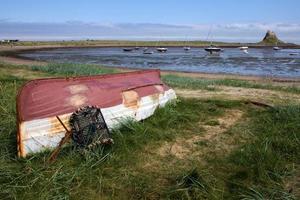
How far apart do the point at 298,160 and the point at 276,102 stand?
4093 millimetres

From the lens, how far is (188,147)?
→ 6.82 meters

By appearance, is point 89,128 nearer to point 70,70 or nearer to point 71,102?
point 71,102

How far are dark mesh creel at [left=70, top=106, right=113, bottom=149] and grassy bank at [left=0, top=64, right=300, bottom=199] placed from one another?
165 millimetres

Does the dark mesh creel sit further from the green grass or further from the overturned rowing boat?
the green grass

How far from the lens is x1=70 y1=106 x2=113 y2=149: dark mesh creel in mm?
6344

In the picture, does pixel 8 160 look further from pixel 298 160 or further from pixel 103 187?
pixel 298 160

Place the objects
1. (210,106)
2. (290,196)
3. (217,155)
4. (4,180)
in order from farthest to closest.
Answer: (210,106)
(217,155)
(4,180)
(290,196)

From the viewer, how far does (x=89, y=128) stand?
6441 millimetres

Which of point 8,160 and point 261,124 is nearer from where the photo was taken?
point 8,160

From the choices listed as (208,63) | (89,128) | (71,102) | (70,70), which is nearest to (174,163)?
(89,128)

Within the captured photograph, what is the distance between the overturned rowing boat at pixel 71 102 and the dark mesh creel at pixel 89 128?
0.15m

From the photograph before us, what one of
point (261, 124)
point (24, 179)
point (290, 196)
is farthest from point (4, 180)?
point (261, 124)

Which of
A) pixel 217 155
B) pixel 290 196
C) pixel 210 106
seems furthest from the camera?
pixel 210 106

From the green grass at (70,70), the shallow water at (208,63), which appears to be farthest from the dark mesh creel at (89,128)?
the shallow water at (208,63)
